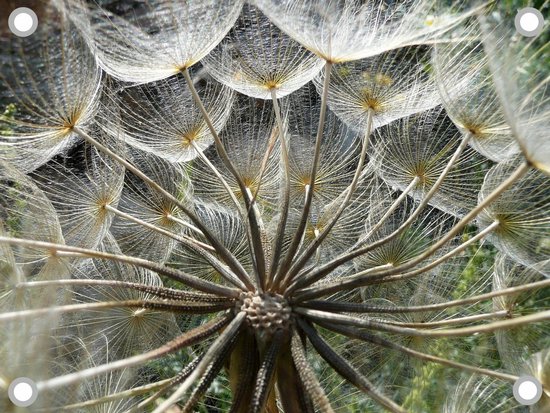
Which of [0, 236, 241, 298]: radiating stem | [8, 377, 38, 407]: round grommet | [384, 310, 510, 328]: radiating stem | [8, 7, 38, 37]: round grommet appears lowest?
[8, 377, 38, 407]: round grommet

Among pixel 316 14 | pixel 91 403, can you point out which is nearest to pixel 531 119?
pixel 316 14

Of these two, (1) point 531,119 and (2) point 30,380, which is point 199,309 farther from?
(1) point 531,119

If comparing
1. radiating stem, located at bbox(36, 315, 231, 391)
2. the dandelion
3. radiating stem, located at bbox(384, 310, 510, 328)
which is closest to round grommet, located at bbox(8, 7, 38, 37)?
the dandelion

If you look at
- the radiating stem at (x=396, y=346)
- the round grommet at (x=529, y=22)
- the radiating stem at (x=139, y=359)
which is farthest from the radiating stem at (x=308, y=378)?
the round grommet at (x=529, y=22)

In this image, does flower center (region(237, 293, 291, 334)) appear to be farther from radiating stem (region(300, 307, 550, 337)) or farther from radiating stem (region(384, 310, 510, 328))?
radiating stem (region(384, 310, 510, 328))

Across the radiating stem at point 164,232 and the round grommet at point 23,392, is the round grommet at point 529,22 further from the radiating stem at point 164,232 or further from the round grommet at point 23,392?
the round grommet at point 23,392

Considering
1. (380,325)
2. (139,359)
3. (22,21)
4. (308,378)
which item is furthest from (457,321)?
(22,21)

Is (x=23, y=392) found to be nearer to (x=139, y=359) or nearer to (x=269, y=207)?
(x=139, y=359)
